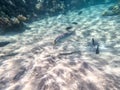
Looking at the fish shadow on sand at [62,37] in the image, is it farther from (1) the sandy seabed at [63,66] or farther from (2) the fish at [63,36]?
(1) the sandy seabed at [63,66]

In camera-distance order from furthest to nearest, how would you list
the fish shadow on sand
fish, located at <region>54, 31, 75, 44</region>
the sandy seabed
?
1. fish, located at <region>54, 31, 75, 44</region>
2. the fish shadow on sand
3. the sandy seabed

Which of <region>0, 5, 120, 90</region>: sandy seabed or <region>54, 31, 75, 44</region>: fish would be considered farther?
<region>54, 31, 75, 44</region>: fish

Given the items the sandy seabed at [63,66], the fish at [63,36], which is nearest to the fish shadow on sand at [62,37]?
the fish at [63,36]

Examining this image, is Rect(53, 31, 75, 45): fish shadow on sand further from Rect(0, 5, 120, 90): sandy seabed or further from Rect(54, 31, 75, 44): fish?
Rect(0, 5, 120, 90): sandy seabed

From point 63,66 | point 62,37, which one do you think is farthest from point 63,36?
point 63,66

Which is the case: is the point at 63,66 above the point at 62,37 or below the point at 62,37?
below

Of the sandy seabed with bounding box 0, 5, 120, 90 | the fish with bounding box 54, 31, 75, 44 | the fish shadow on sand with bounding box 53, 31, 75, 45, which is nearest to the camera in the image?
the sandy seabed with bounding box 0, 5, 120, 90

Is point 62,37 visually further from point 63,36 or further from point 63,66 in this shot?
point 63,66

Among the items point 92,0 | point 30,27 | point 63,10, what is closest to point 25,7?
point 30,27

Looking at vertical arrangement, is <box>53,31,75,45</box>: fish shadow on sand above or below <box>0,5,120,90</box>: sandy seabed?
above

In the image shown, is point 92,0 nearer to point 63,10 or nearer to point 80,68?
point 63,10

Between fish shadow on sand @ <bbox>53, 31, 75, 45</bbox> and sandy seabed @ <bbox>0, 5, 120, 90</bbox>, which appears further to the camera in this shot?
fish shadow on sand @ <bbox>53, 31, 75, 45</bbox>

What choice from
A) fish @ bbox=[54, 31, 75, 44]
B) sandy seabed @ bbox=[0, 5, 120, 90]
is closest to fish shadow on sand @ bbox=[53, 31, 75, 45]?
fish @ bbox=[54, 31, 75, 44]

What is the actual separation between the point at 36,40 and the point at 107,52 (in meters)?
4.11
